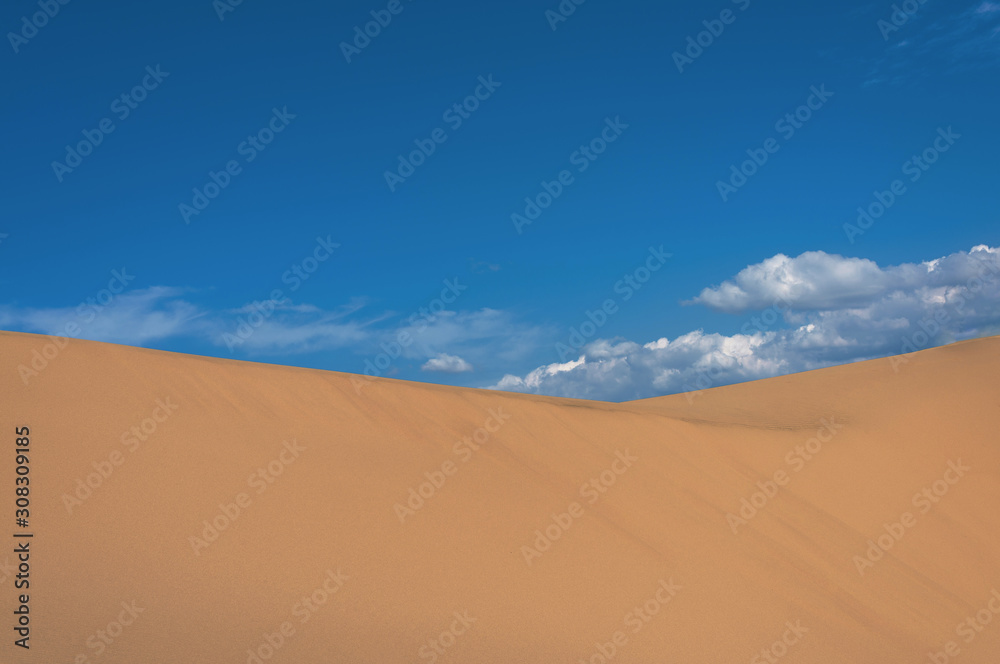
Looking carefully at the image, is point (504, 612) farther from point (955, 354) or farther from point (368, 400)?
point (955, 354)

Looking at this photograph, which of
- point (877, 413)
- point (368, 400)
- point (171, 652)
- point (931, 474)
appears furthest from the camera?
point (877, 413)

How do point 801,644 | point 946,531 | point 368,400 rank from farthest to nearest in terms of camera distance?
point 946,531, point 368,400, point 801,644

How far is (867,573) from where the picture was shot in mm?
9344

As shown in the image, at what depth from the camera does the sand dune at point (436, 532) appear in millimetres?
5875

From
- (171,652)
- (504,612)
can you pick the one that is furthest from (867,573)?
(171,652)

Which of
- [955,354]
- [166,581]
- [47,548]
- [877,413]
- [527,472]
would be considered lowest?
[166,581]

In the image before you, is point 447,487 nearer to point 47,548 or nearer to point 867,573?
point 47,548

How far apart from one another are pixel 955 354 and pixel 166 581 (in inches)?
759

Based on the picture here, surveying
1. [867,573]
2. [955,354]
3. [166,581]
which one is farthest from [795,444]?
[166,581]

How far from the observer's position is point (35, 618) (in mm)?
5234

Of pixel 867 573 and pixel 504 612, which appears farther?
pixel 867 573

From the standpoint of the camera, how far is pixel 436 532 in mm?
7461

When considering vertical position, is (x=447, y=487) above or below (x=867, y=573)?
above

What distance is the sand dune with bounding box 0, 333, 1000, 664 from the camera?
5875 millimetres
